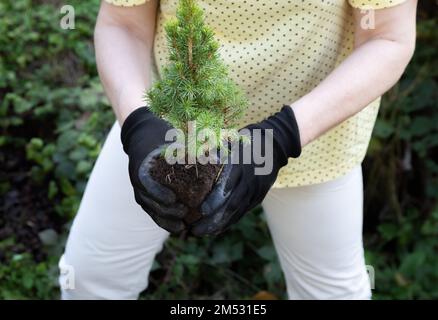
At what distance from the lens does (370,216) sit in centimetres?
278

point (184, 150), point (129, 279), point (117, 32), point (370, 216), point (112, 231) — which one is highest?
point (117, 32)

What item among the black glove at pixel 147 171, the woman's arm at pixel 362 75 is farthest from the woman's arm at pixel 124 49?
the woman's arm at pixel 362 75

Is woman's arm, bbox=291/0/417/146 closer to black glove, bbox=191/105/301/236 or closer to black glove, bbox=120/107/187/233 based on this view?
black glove, bbox=191/105/301/236

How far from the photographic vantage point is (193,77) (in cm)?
102

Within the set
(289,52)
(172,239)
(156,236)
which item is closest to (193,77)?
(289,52)

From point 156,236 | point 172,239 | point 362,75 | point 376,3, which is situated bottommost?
point 172,239

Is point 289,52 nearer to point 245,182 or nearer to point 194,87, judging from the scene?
Result: point 245,182

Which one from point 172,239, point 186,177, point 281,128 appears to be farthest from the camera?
point 172,239

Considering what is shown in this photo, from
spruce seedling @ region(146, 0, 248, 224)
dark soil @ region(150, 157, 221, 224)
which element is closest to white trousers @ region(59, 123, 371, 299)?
dark soil @ region(150, 157, 221, 224)

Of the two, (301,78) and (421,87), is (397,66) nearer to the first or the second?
(301,78)

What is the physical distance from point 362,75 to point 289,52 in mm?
158

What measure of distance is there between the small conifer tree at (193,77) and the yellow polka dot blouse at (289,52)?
0.34 meters

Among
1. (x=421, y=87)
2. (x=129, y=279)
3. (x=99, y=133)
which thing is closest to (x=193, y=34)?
(x=129, y=279)
